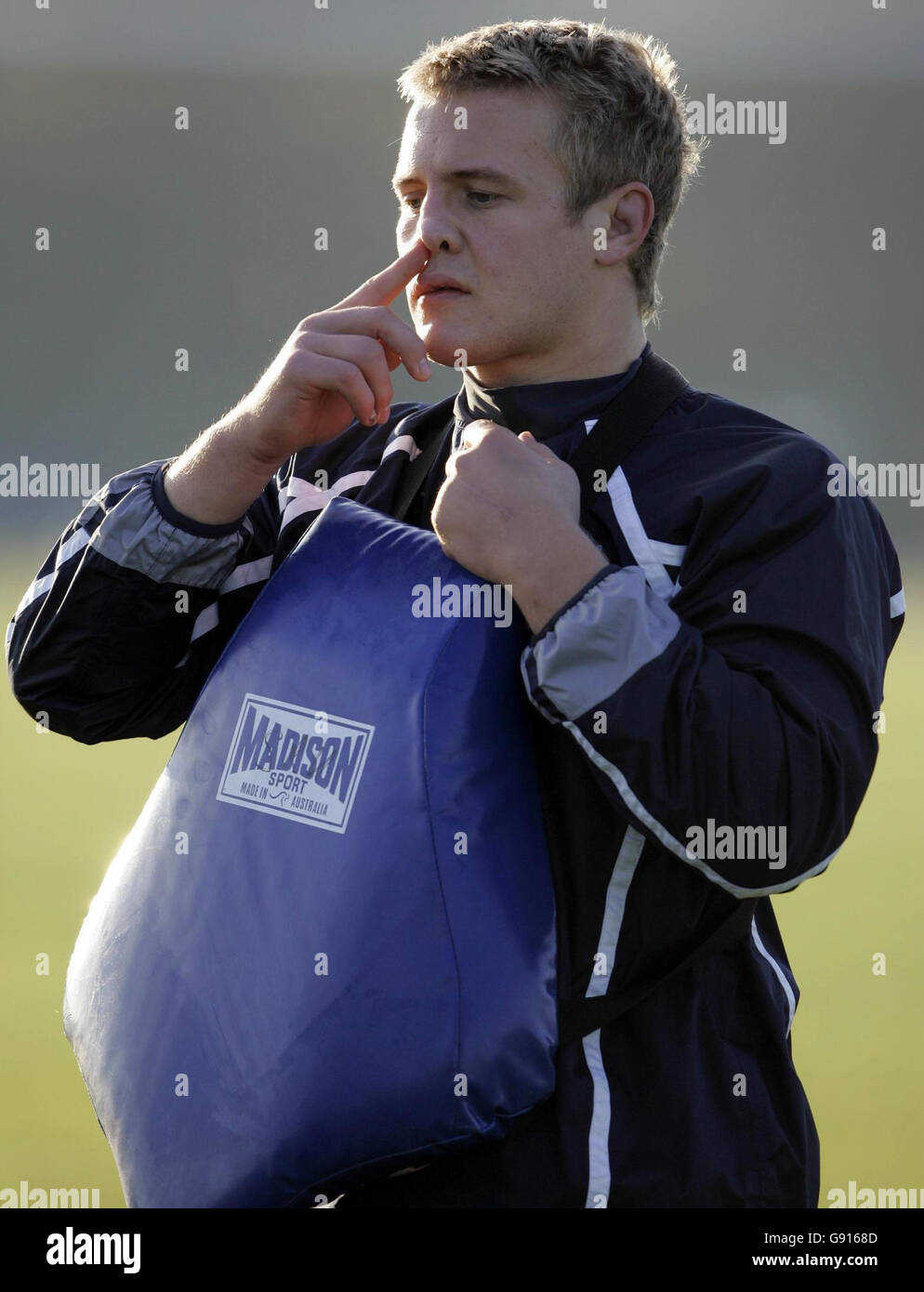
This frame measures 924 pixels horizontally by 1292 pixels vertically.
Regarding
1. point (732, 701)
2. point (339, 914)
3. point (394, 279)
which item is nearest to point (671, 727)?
point (732, 701)

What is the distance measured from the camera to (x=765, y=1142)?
128 cm

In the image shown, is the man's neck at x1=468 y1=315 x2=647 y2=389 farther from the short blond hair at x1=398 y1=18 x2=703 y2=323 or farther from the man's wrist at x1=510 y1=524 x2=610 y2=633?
the man's wrist at x1=510 y1=524 x2=610 y2=633

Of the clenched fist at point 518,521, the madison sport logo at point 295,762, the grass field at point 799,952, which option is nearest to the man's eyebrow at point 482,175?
the clenched fist at point 518,521

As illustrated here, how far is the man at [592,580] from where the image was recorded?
116 centimetres

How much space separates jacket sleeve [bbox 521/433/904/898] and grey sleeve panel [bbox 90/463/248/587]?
39 centimetres

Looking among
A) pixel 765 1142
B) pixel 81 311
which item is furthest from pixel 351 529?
pixel 81 311

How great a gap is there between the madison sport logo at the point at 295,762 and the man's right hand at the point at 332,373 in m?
0.27

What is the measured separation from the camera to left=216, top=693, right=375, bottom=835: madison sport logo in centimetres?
121

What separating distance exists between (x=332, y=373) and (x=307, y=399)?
4cm

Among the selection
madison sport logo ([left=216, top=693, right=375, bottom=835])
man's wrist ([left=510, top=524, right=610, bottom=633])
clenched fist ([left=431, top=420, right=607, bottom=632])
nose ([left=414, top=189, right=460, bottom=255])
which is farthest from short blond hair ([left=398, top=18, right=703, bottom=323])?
madison sport logo ([left=216, top=693, right=375, bottom=835])

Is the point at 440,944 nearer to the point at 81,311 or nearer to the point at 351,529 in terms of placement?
the point at 351,529

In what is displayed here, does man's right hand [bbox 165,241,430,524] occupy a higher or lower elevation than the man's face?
lower

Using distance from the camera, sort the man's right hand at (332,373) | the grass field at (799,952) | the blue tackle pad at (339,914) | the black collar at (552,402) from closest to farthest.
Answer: the blue tackle pad at (339,914) → the man's right hand at (332,373) → the black collar at (552,402) → the grass field at (799,952)

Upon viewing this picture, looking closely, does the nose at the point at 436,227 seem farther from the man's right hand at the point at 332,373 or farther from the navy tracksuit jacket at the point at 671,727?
the navy tracksuit jacket at the point at 671,727
